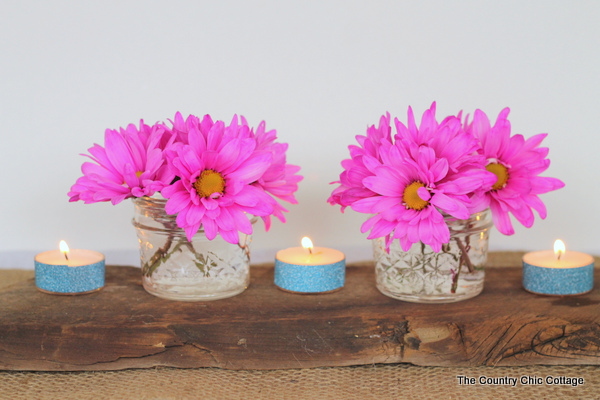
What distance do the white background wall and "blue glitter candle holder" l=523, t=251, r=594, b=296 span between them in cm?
50

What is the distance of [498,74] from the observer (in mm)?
1462

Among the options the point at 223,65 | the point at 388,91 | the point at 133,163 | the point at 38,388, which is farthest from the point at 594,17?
the point at 38,388

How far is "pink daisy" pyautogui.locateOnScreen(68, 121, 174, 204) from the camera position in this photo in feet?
2.98

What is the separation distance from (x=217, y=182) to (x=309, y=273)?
0.73 feet

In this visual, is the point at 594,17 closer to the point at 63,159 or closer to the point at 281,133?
the point at 281,133

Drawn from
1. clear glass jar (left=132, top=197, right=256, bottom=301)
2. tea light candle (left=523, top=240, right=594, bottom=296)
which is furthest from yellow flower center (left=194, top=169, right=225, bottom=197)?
tea light candle (left=523, top=240, right=594, bottom=296)

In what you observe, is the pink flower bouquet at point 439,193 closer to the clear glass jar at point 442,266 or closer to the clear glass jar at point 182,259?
the clear glass jar at point 442,266

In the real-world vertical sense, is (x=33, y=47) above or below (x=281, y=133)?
above

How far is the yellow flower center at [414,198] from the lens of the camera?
0.90 meters

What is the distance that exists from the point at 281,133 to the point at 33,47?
0.53 metres

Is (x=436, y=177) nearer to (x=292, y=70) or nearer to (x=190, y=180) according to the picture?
(x=190, y=180)

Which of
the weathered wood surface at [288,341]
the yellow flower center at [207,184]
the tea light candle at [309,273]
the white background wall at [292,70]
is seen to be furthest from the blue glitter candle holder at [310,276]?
the white background wall at [292,70]

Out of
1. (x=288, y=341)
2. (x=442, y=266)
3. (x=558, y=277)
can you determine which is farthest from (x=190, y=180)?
(x=558, y=277)

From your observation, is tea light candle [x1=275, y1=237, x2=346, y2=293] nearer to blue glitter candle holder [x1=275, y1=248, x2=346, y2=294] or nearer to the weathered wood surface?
blue glitter candle holder [x1=275, y1=248, x2=346, y2=294]
